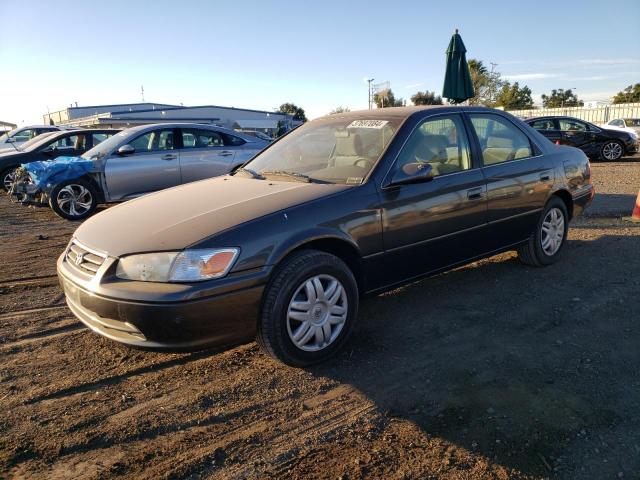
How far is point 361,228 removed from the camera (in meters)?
3.29

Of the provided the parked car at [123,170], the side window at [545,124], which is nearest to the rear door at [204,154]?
the parked car at [123,170]

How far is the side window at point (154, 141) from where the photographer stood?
8.32m

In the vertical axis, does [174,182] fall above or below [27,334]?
above

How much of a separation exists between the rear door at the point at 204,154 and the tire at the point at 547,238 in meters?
5.60

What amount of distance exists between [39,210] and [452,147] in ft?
28.1

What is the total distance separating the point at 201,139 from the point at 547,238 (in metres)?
6.14

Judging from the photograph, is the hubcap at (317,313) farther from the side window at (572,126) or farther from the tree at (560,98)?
the tree at (560,98)

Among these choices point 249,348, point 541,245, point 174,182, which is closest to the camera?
point 249,348

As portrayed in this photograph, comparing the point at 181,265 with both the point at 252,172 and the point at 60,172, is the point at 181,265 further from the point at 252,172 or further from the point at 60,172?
the point at 60,172

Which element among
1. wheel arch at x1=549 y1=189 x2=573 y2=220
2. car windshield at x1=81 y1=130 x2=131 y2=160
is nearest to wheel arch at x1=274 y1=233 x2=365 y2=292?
wheel arch at x1=549 y1=189 x2=573 y2=220

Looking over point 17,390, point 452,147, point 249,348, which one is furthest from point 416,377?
point 17,390

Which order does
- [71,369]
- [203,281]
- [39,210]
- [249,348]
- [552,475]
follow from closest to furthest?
1. [552,475]
2. [203,281]
3. [71,369]
4. [249,348]
5. [39,210]

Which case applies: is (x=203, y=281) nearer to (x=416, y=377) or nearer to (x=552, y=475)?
(x=416, y=377)

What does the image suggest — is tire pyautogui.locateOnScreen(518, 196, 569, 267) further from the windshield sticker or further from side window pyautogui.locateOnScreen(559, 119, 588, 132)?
side window pyautogui.locateOnScreen(559, 119, 588, 132)
